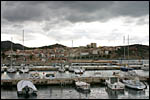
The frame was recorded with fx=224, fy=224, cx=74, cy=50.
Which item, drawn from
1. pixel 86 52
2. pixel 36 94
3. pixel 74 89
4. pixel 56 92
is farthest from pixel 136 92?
pixel 86 52

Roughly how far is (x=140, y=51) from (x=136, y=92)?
125614 mm

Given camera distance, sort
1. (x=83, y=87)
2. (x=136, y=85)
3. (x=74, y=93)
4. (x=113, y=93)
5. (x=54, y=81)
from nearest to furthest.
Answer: (x=74, y=93), (x=113, y=93), (x=83, y=87), (x=136, y=85), (x=54, y=81)

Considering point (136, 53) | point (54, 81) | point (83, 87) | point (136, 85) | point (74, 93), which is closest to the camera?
point (74, 93)

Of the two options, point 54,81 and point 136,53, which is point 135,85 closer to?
point 54,81

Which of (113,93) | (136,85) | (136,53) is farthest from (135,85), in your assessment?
(136,53)

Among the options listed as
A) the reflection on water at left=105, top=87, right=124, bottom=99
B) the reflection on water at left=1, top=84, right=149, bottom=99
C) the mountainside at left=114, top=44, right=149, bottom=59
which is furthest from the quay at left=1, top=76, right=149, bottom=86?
the mountainside at left=114, top=44, right=149, bottom=59

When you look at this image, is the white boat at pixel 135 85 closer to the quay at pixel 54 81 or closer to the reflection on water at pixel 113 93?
the reflection on water at pixel 113 93

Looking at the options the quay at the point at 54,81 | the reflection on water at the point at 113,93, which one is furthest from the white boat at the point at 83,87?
the quay at the point at 54,81

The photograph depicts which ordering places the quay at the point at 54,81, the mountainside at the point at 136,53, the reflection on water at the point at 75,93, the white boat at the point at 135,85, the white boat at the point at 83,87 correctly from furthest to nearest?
the mountainside at the point at 136,53 < the quay at the point at 54,81 < the white boat at the point at 135,85 < the white boat at the point at 83,87 < the reflection on water at the point at 75,93

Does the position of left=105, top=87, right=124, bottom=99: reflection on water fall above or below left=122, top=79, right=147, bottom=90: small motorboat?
below

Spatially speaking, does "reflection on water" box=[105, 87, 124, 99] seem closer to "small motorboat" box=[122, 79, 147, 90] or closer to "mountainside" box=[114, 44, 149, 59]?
"small motorboat" box=[122, 79, 147, 90]

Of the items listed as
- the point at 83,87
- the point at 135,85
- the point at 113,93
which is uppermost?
the point at 135,85

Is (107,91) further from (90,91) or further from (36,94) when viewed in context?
(36,94)

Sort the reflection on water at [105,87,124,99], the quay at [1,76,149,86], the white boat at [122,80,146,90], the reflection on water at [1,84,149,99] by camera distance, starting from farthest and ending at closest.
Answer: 1. the quay at [1,76,149,86]
2. the white boat at [122,80,146,90]
3. the reflection on water at [105,87,124,99]
4. the reflection on water at [1,84,149,99]
